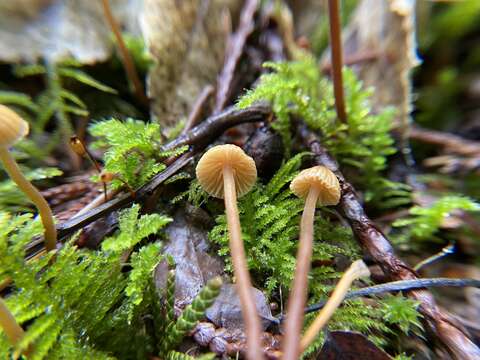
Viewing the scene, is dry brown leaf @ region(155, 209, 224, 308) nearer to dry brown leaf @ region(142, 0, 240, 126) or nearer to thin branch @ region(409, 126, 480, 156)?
dry brown leaf @ region(142, 0, 240, 126)

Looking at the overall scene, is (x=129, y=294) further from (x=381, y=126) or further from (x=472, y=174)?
(x=472, y=174)

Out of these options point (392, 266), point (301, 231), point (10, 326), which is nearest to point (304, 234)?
point (301, 231)

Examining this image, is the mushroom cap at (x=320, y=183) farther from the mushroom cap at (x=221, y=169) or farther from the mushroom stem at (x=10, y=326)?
the mushroom stem at (x=10, y=326)

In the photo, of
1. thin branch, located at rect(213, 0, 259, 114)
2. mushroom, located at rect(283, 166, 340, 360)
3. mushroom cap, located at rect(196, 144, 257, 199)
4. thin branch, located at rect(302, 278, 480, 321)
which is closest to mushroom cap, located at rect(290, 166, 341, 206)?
mushroom, located at rect(283, 166, 340, 360)

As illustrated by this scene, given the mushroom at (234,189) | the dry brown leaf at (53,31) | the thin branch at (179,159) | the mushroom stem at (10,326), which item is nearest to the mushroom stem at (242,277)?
the mushroom at (234,189)

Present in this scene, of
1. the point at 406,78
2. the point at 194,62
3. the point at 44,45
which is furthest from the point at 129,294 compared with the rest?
the point at 406,78
